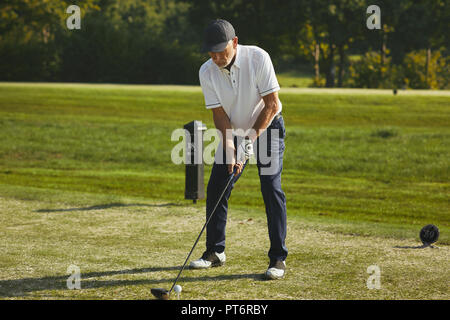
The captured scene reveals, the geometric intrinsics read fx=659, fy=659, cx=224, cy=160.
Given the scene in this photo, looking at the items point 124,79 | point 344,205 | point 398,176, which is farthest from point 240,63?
point 124,79

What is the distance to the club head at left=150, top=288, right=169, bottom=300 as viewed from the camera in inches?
179

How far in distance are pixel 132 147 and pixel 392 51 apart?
31.2m

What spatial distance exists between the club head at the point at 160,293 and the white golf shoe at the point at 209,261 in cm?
94

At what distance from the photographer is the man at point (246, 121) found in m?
5.18

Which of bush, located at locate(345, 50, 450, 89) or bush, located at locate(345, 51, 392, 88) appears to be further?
bush, located at locate(345, 50, 450, 89)

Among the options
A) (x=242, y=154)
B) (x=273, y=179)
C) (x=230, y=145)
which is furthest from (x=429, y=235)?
(x=230, y=145)

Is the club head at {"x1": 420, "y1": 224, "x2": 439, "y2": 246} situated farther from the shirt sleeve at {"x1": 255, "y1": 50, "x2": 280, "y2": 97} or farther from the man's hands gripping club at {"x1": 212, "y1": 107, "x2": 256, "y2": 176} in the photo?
the shirt sleeve at {"x1": 255, "y1": 50, "x2": 280, "y2": 97}

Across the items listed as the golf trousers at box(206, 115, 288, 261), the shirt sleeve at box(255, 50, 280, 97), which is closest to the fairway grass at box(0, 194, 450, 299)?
the golf trousers at box(206, 115, 288, 261)

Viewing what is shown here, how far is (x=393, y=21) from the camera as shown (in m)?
35.8

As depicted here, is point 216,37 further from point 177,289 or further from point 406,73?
point 406,73

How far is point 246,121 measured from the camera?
5.42 m

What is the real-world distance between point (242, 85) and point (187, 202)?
4448 millimetres

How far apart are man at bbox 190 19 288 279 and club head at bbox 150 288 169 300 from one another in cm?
93
